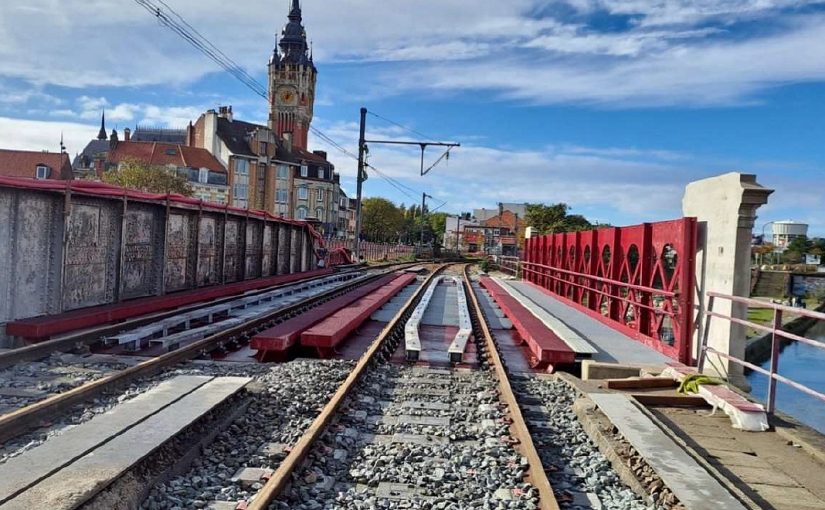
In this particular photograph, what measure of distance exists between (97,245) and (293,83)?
10754 cm

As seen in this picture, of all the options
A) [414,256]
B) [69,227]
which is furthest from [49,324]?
[414,256]

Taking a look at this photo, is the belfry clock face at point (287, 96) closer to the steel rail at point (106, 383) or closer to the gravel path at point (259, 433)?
the steel rail at point (106, 383)

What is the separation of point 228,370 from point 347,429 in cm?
287

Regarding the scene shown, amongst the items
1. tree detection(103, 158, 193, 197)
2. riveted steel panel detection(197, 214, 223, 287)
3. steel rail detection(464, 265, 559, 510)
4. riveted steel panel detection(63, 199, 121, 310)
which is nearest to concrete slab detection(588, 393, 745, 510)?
steel rail detection(464, 265, 559, 510)

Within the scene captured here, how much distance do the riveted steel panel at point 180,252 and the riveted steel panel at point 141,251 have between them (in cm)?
26

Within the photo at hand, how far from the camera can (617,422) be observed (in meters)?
5.19

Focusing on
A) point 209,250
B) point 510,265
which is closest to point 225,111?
point 510,265

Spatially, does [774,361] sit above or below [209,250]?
below

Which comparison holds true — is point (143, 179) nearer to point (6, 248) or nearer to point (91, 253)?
point (91, 253)

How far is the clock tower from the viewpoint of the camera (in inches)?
4390

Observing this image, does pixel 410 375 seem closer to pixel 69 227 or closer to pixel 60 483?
pixel 60 483

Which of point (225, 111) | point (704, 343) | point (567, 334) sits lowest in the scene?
point (567, 334)

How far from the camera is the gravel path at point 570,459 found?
4.06 meters

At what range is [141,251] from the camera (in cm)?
1223
